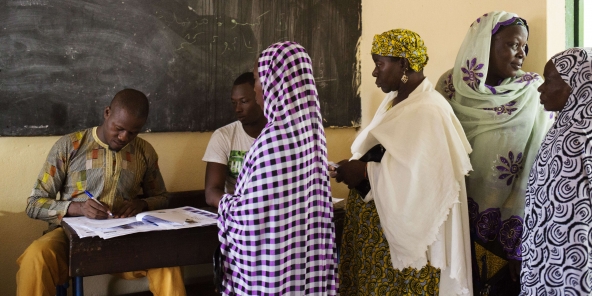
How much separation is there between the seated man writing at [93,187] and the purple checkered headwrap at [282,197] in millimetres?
801

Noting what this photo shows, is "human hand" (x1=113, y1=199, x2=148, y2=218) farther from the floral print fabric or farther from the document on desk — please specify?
the floral print fabric

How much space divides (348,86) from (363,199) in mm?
1908

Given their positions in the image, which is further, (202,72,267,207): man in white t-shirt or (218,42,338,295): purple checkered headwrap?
(202,72,267,207): man in white t-shirt

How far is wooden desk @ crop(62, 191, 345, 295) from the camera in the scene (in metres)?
2.33

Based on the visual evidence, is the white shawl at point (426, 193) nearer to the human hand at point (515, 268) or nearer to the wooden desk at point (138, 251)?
the human hand at point (515, 268)

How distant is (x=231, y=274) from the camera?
86.4 inches

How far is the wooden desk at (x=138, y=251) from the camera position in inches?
91.7

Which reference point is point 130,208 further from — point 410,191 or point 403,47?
point 403,47

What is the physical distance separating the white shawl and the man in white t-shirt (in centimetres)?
100

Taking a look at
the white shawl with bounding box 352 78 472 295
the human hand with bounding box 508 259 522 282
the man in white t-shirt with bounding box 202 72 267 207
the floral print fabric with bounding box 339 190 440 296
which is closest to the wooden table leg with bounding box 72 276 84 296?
the man in white t-shirt with bounding box 202 72 267 207

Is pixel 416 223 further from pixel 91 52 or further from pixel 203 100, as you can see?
pixel 91 52

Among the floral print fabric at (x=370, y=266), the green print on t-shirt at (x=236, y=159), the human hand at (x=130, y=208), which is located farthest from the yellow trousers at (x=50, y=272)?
the floral print fabric at (x=370, y=266)

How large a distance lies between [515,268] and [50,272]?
2334 millimetres

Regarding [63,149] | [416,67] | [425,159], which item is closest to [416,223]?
[425,159]
